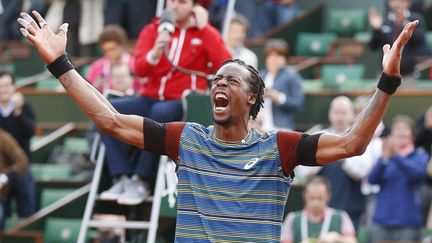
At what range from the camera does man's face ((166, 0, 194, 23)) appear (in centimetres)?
912

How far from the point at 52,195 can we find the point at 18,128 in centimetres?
77

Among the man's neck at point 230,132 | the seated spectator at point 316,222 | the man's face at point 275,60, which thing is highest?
the man's face at point 275,60

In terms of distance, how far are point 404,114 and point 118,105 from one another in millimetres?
5172

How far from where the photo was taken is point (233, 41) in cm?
1321

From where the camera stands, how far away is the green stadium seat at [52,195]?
13125mm

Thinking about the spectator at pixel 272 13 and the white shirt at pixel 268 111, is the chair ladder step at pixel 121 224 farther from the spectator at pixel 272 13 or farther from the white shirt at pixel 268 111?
the spectator at pixel 272 13

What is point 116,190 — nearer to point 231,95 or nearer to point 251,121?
point 251,121

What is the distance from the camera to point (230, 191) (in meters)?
5.90

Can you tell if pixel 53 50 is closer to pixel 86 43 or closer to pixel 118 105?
pixel 118 105

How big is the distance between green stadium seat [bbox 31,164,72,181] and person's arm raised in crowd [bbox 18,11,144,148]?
7.55 metres

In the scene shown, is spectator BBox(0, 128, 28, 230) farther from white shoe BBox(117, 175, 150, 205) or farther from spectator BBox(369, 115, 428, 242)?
spectator BBox(369, 115, 428, 242)

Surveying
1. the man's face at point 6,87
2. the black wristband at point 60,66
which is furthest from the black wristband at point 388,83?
the man's face at point 6,87

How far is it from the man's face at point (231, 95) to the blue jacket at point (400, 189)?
5227mm

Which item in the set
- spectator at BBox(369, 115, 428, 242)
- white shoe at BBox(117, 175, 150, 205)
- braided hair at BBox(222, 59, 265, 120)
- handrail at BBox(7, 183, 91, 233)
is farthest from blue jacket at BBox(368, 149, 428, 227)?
braided hair at BBox(222, 59, 265, 120)
